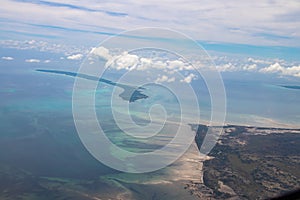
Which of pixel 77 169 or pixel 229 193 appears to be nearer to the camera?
pixel 229 193

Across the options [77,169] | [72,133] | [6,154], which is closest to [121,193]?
[77,169]

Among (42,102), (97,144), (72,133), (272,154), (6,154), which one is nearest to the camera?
(6,154)

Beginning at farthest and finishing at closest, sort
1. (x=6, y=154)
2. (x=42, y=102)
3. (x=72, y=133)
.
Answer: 1. (x=42, y=102)
2. (x=72, y=133)
3. (x=6, y=154)

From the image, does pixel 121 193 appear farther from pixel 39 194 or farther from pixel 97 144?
pixel 97 144

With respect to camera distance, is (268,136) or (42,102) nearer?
(268,136)

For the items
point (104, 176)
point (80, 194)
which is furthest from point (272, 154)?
point (80, 194)

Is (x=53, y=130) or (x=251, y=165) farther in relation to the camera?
(x=53, y=130)

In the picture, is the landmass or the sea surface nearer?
the landmass

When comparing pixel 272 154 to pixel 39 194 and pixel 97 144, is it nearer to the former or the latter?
pixel 97 144

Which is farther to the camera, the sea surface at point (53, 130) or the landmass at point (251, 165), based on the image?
the sea surface at point (53, 130)
